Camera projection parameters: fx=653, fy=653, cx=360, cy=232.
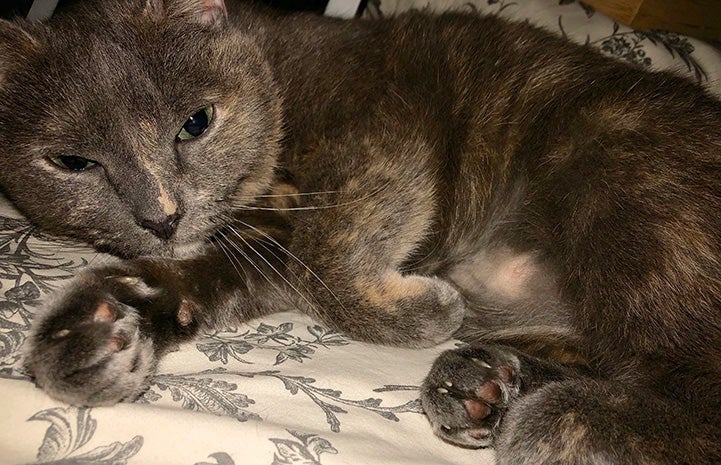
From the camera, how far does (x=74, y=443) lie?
86 cm

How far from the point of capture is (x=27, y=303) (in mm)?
1106

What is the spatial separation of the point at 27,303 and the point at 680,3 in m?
2.42

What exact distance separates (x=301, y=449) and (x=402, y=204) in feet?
1.75

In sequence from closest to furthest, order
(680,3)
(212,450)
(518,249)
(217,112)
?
1. (212,450)
2. (217,112)
3. (518,249)
4. (680,3)

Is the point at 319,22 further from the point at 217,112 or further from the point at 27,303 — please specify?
the point at 27,303

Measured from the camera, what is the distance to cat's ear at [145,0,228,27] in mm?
1229

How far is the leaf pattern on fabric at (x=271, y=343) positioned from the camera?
3.69 feet

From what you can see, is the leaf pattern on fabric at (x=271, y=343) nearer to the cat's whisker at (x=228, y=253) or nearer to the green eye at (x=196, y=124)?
the cat's whisker at (x=228, y=253)

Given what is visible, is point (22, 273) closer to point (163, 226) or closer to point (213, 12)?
point (163, 226)

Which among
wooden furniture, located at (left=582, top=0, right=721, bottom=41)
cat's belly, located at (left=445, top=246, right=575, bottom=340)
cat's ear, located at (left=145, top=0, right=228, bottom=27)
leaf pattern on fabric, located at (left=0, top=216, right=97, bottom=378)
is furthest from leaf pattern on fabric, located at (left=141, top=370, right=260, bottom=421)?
wooden furniture, located at (left=582, top=0, right=721, bottom=41)

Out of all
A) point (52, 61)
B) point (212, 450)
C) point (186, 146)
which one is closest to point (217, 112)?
point (186, 146)

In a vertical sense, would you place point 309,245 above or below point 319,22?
below

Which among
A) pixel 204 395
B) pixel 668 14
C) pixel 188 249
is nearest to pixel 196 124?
pixel 188 249

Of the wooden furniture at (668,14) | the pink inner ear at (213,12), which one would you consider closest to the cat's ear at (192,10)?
the pink inner ear at (213,12)
